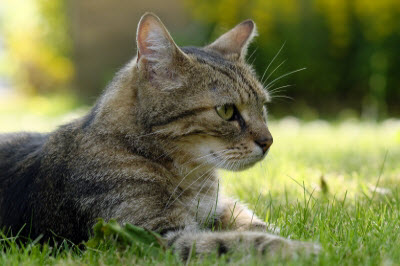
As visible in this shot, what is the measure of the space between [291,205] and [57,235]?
1.20 meters

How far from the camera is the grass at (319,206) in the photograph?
1.95 metres

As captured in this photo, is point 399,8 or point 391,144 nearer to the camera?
point 391,144

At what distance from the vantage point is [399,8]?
818 centimetres

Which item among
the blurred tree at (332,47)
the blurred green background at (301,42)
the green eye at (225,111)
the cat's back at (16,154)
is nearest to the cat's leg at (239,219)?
the green eye at (225,111)

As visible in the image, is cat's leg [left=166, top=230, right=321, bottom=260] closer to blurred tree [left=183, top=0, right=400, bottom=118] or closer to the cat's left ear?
the cat's left ear

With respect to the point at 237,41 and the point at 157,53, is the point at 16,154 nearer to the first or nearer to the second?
the point at 157,53

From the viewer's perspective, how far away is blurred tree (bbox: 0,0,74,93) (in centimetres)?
1495

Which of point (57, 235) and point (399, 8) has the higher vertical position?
point (399, 8)

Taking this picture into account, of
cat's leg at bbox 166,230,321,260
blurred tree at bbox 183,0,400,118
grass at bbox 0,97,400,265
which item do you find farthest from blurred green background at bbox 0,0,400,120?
cat's leg at bbox 166,230,321,260

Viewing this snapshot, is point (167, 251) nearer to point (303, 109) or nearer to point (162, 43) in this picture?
point (162, 43)

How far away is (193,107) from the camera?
2467 mm

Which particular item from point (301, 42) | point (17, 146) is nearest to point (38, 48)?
point (301, 42)

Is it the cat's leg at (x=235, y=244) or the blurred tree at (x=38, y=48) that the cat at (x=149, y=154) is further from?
the blurred tree at (x=38, y=48)

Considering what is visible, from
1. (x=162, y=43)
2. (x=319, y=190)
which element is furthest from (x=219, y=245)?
(x=319, y=190)
